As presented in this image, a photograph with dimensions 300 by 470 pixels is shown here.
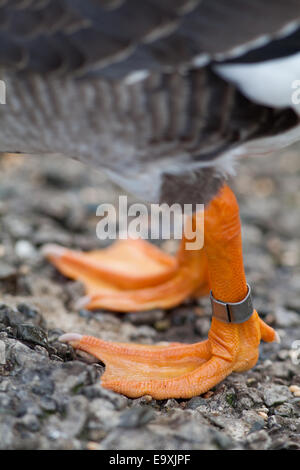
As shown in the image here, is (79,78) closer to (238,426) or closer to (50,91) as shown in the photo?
(50,91)

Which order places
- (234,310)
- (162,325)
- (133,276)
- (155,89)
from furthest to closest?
(133,276)
(162,325)
(234,310)
(155,89)

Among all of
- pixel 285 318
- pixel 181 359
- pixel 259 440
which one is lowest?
pixel 259 440

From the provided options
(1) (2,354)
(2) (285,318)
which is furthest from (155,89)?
(2) (285,318)

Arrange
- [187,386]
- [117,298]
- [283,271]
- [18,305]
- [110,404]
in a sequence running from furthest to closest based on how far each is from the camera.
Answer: [283,271], [117,298], [18,305], [187,386], [110,404]

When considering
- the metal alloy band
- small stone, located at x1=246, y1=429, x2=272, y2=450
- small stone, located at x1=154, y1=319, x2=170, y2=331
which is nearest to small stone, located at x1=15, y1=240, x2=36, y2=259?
small stone, located at x1=154, y1=319, x2=170, y2=331

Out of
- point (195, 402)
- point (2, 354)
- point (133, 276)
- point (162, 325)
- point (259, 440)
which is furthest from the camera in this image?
point (133, 276)

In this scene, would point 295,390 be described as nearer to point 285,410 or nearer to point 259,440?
point 285,410

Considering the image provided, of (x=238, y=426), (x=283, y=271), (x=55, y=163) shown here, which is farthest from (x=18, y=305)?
(x=55, y=163)
